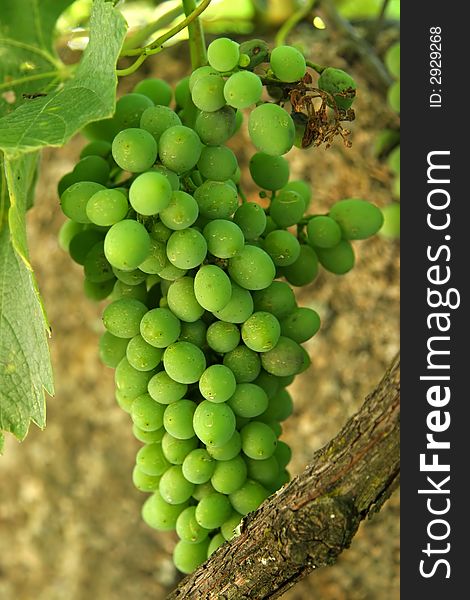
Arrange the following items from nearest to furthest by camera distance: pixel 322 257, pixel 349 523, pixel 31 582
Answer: pixel 349 523, pixel 322 257, pixel 31 582

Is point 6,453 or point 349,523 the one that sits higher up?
point 349,523

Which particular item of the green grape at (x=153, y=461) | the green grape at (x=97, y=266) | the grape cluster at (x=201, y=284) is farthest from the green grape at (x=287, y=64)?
the green grape at (x=153, y=461)

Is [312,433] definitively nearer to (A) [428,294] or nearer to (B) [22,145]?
(A) [428,294]

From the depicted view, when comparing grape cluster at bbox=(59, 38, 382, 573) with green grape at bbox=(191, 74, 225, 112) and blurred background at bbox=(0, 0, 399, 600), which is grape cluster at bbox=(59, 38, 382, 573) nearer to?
green grape at bbox=(191, 74, 225, 112)

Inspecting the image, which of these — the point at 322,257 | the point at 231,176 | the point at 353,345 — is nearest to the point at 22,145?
the point at 231,176

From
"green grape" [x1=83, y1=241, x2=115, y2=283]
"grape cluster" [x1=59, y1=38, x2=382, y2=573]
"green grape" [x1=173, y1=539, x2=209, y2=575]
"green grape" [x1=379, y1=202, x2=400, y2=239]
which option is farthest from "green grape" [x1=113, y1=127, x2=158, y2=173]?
"green grape" [x1=379, y1=202, x2=400, y2=239]

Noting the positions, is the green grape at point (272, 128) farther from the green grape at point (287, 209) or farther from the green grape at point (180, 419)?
the green grape at point (180, 419)
